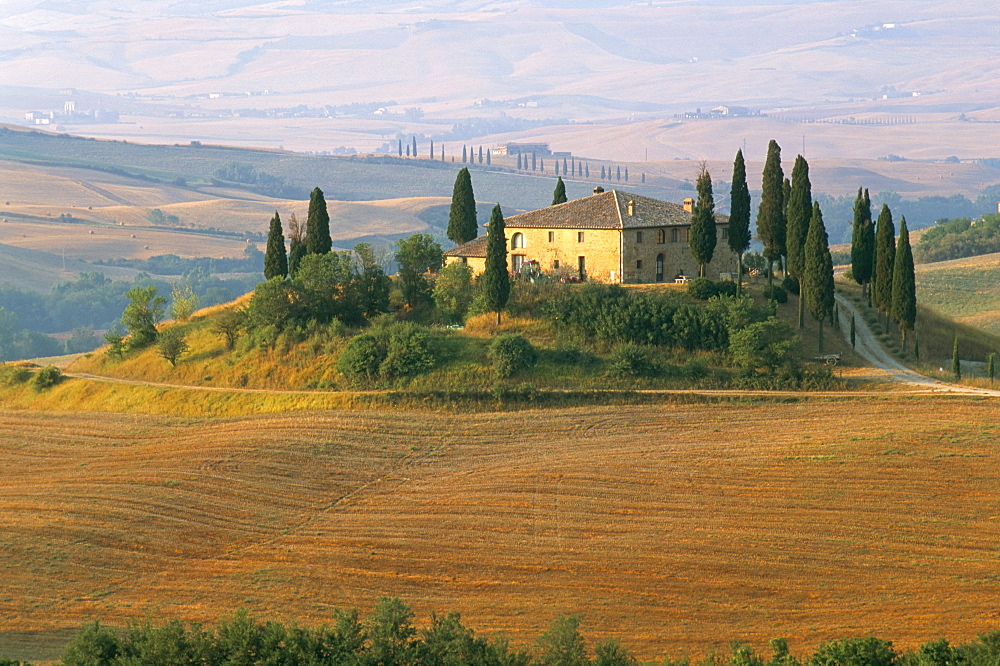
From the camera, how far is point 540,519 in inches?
1841

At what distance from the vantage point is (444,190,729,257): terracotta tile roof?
6731 centimetres

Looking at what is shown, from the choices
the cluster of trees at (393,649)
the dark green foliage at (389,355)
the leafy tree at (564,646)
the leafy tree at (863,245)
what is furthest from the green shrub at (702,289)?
the leafy tree at (564,646)

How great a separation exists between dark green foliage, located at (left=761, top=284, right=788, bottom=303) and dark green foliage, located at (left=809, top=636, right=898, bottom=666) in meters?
33.7

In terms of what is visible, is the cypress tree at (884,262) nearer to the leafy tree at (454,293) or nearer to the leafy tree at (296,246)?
the leafy tree at (454,293)

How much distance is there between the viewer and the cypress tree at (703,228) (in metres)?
65.9

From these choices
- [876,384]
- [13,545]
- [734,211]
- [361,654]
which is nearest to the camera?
[361,654]

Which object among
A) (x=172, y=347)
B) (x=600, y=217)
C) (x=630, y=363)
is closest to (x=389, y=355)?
(x=630, y=363)

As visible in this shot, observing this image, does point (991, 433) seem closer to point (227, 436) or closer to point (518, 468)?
point (518, 468)

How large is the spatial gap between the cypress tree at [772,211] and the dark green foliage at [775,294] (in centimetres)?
217

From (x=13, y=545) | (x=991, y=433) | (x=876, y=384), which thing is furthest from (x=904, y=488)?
(x=13, y=545)

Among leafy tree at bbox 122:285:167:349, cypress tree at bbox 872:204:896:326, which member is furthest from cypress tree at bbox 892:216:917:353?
leafy tree at bbox 122:285:167:349

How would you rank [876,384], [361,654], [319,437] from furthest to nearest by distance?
[876,384] → [319,437] → [361,654]

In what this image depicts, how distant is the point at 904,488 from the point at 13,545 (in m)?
31.3

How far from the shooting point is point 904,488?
4831 cm
